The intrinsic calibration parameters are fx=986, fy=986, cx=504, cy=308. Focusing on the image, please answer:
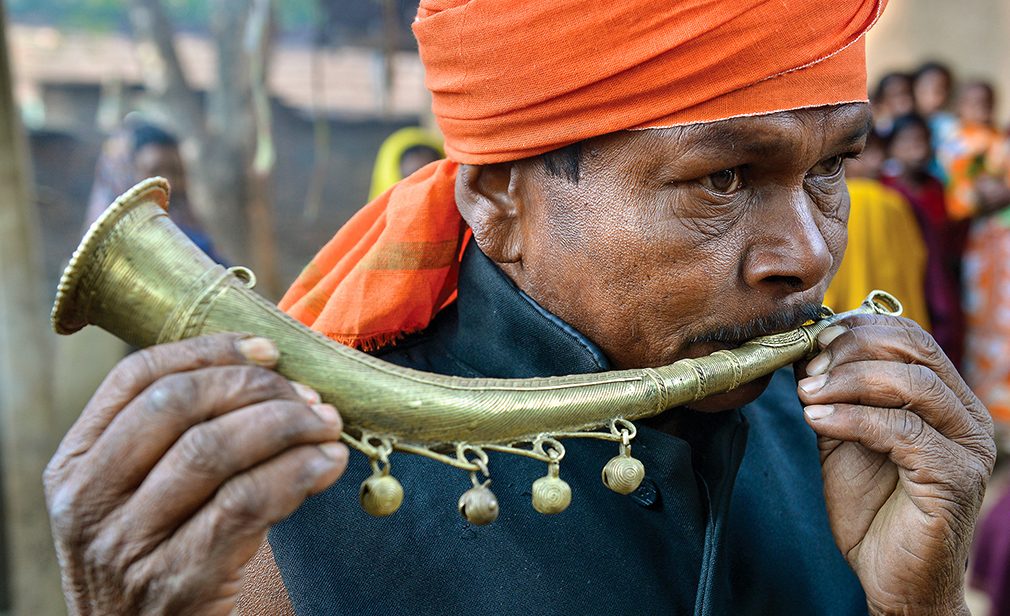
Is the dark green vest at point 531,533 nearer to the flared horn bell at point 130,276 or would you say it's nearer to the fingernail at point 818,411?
the fingernail at point 818,411

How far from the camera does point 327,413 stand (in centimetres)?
127

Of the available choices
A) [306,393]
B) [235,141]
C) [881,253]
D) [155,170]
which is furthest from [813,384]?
[235,141]

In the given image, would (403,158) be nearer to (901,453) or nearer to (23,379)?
(23,379)

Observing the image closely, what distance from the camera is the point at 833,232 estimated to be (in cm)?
190

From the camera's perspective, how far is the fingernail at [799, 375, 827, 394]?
1.77m

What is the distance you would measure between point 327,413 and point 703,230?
79 centimetres

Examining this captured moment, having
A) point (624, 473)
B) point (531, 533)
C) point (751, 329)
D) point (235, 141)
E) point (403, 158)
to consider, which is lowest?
point (403, 158)

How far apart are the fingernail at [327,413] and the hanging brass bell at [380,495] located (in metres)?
0.11

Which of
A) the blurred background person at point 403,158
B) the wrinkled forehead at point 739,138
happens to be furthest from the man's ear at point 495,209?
the blurred background person at point 403,158

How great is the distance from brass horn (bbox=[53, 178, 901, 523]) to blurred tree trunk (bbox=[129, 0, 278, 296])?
6.27m

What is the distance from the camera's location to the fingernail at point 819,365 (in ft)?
5.88

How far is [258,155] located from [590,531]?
250 inches

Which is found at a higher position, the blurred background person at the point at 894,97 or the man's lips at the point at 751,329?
the man's lips at the point at 751,329

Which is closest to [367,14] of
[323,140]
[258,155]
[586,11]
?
[323,140]
